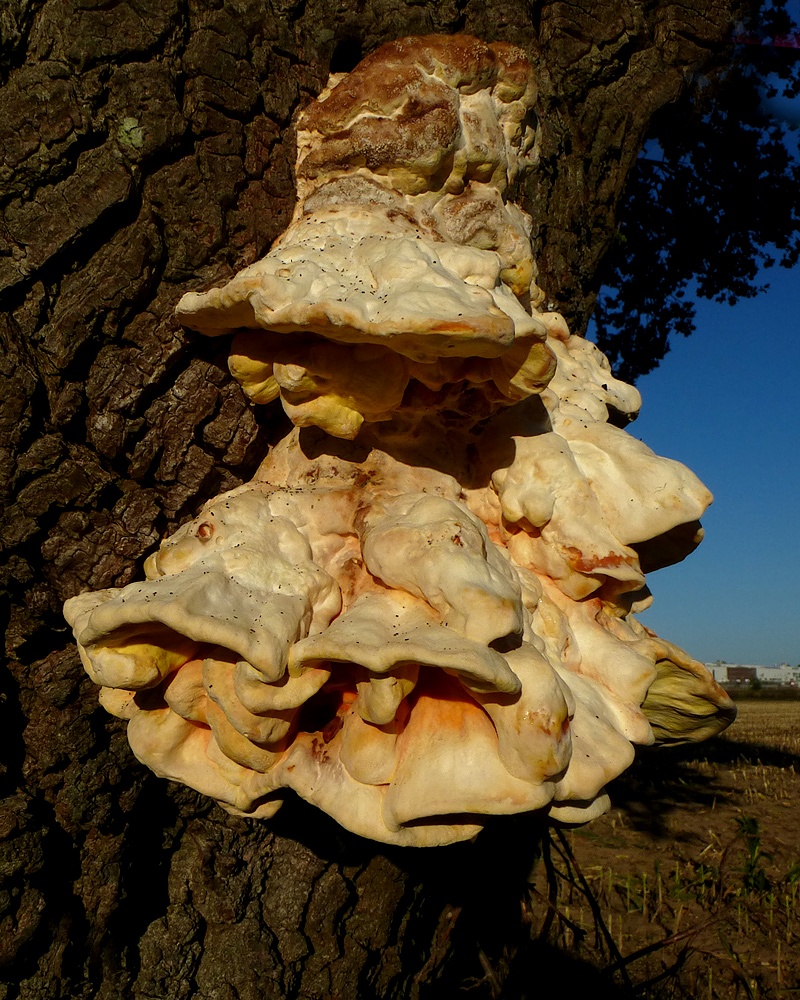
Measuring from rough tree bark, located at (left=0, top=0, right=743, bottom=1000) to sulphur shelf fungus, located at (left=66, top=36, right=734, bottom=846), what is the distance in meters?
0.21

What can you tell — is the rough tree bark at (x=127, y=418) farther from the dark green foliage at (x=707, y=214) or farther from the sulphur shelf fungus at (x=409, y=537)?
the dark green foliage at (x=707, y=214)

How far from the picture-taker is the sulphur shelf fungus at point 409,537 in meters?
1.41

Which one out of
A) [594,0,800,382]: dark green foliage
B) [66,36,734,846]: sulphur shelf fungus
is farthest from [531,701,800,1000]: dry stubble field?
[594,0,800,382]: dark green foliage

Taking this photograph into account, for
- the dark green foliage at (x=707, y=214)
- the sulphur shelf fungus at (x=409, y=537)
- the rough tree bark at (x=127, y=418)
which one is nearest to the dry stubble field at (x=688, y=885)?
the rough tree bark at (x=127, y=418)

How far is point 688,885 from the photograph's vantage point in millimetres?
5844

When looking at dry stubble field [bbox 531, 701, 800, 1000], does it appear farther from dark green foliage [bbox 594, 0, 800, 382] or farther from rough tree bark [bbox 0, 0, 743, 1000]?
dark green foliage [bbox 594, 0, 800, 382]

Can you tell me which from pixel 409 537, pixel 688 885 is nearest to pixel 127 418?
pixel 409 537

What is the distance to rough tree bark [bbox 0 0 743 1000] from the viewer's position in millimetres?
1889

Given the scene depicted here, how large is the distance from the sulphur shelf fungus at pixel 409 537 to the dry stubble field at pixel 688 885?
1.55 metres

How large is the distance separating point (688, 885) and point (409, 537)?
5750 mm

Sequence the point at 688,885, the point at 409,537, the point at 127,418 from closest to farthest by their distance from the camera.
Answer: the point at 409,537, the point at 127,418, the point at 688,885

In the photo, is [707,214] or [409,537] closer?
[409,537]

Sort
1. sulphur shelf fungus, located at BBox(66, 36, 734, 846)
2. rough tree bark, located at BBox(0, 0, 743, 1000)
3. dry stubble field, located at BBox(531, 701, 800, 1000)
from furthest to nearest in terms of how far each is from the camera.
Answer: dry stubble field, located at BBox(531, 701, 800, 1000), rough tree bark, located at BBox(0, 0, 743, 1000), sulphur shelf fungus, located at BBox(66, 36, 734, 846)

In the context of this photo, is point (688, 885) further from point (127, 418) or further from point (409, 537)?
point (127, 418)
